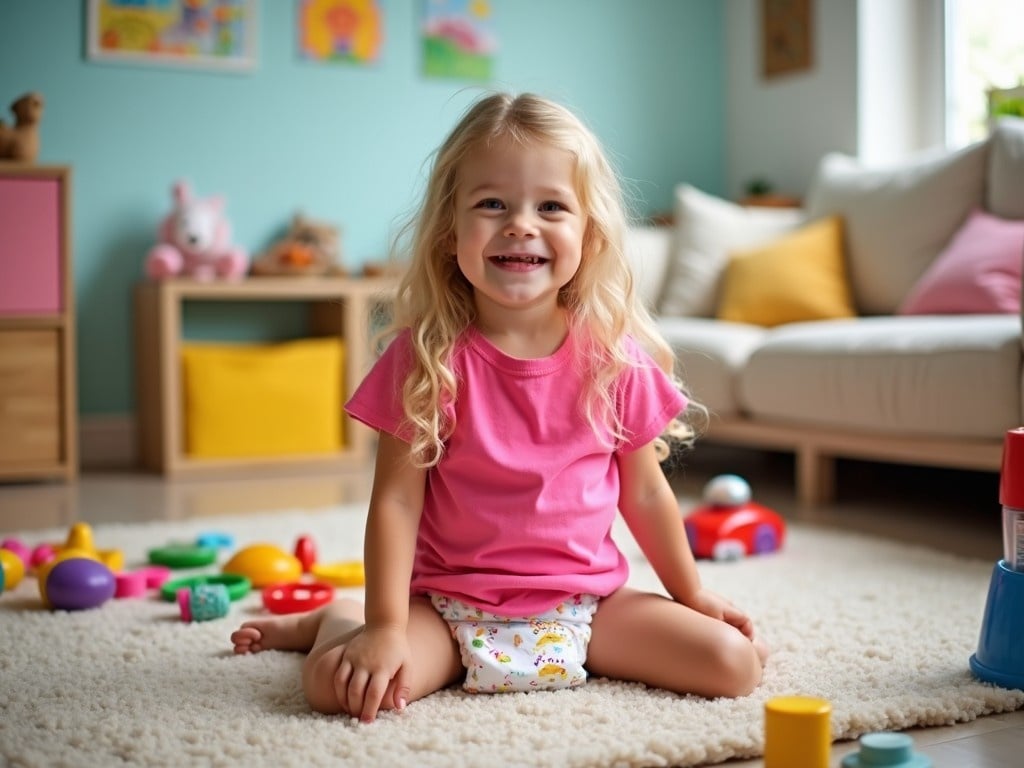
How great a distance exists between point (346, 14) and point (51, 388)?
1.73 meters

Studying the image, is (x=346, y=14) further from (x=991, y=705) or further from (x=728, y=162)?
(x=991, y=705)

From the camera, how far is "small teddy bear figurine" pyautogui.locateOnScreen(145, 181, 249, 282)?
3.81m

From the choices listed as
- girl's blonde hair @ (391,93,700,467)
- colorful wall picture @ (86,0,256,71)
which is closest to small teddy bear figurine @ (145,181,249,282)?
colorful wall picture @ (86,0,256,71)

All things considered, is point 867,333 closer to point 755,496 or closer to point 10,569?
point 755,496

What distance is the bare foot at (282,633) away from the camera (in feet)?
5.28

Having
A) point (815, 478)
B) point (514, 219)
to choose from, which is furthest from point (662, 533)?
point (815, 478)

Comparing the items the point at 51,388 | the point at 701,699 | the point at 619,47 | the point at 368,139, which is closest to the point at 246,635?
the point at 701,699

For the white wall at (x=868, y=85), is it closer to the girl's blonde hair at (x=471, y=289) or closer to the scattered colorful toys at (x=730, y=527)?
the scattered colorful toys at (x=730, y=527)

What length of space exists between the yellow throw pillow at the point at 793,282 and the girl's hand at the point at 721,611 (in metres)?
2.02

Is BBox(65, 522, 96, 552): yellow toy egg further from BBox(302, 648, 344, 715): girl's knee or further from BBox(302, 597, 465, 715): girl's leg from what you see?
BBox(302, 648, 344, 715): girl's knee

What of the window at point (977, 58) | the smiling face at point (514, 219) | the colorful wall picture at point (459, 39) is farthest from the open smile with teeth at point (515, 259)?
the colorful wall picture at point (459, 39)

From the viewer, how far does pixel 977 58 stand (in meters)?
3.95

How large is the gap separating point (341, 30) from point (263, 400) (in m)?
1.41

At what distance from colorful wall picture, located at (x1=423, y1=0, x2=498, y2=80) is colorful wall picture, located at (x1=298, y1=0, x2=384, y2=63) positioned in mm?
194
